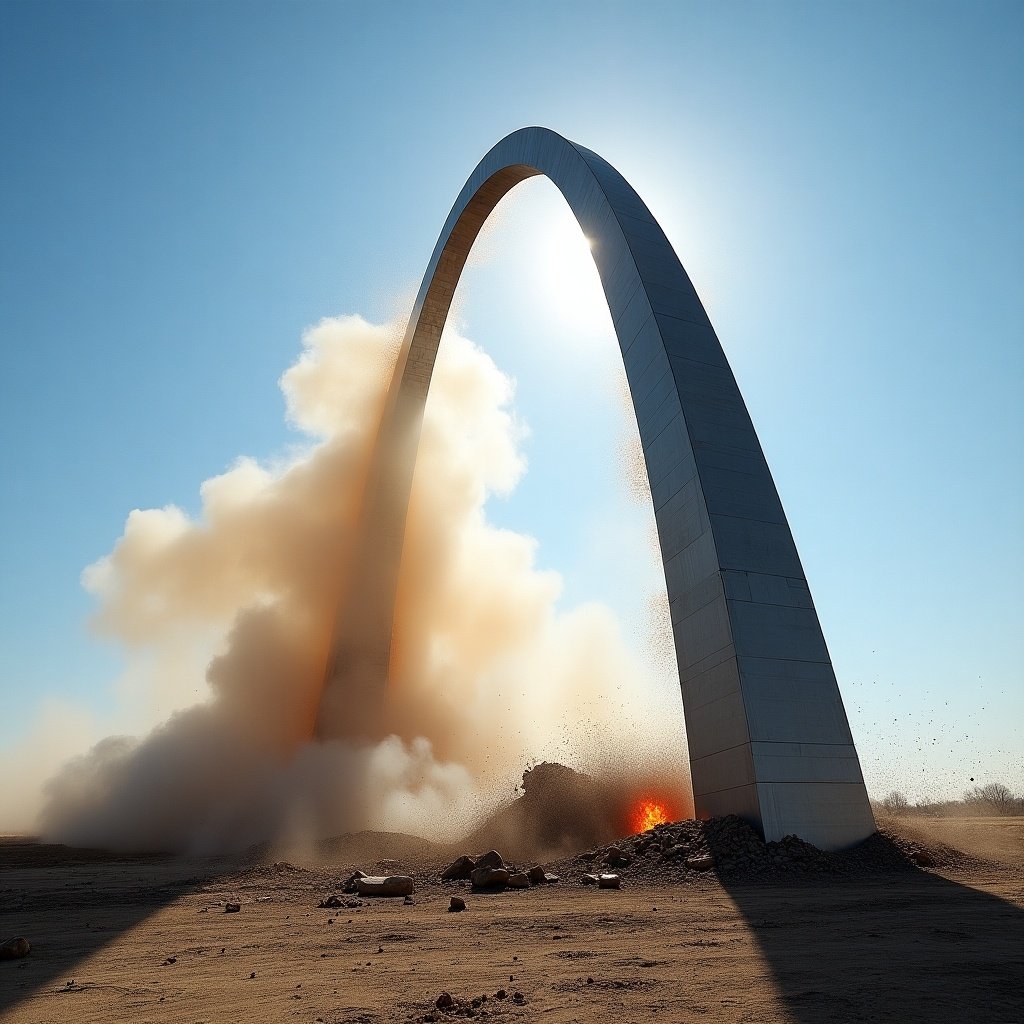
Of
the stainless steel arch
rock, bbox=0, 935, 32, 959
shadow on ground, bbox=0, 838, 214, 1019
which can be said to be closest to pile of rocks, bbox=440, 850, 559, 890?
the stainless steel arch

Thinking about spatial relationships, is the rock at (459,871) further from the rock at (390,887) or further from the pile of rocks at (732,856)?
the pile of rocks at (732,856)

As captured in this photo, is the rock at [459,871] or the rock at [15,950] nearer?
the rock at [15,950]

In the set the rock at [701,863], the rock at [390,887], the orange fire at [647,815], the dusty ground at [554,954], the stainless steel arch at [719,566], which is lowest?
the dusty ground at [554,954]

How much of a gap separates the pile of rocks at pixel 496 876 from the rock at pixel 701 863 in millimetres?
1372

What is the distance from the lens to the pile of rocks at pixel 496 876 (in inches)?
302

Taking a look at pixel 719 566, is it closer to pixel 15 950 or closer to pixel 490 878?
pixel 490 878

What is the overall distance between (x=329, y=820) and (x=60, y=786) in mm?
10376

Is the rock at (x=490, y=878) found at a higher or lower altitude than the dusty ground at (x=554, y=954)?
higher

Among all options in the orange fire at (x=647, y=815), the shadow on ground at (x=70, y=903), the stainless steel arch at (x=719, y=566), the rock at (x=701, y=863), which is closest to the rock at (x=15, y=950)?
the shadow on ground at (x=70, y=903)

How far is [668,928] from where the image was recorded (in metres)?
5.15

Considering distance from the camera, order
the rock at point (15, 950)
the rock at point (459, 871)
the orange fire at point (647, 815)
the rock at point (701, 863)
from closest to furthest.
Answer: the rock at point (15, 950) < the rock at point (701, 863) < the rock at point (459, 871) < the orange fire at point (647, 815)

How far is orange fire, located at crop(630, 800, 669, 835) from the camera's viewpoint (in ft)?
39.7

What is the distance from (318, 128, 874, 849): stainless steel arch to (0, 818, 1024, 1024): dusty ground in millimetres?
1638

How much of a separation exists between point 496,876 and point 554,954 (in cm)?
350
